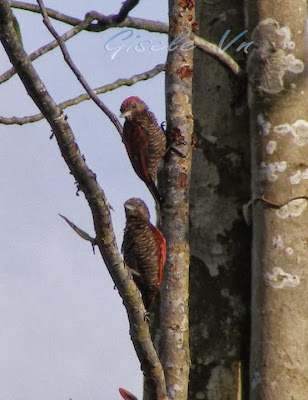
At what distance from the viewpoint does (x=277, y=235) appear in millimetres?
4445

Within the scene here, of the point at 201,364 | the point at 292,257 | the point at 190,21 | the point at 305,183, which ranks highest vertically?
the point at 190,21

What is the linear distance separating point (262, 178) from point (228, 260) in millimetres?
443

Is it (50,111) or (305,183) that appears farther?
(305,183)

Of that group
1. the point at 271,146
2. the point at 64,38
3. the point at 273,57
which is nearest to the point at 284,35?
the point at 273,57

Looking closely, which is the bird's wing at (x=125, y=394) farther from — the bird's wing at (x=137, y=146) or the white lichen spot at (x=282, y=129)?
the white lichen spot at (x=282, y=129)

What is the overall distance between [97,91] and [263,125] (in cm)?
133

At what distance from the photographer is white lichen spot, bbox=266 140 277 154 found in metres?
4.54

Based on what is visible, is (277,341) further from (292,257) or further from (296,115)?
(296,115)

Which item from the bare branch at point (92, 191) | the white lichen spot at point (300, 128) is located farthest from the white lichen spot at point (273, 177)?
the bare branch at point (92, 191)

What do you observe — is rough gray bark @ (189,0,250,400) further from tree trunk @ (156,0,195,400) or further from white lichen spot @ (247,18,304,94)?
tree trunk @ (156,0,195,400)

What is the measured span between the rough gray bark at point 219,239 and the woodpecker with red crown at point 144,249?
0.97ft

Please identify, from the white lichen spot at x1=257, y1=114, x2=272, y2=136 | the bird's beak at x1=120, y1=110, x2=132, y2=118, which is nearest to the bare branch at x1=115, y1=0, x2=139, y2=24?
the bird's beak at x1=120, y1=110, x2=132, y2=118

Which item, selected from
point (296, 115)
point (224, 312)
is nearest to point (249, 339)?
point (224, 312)

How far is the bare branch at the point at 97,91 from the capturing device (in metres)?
4.99
